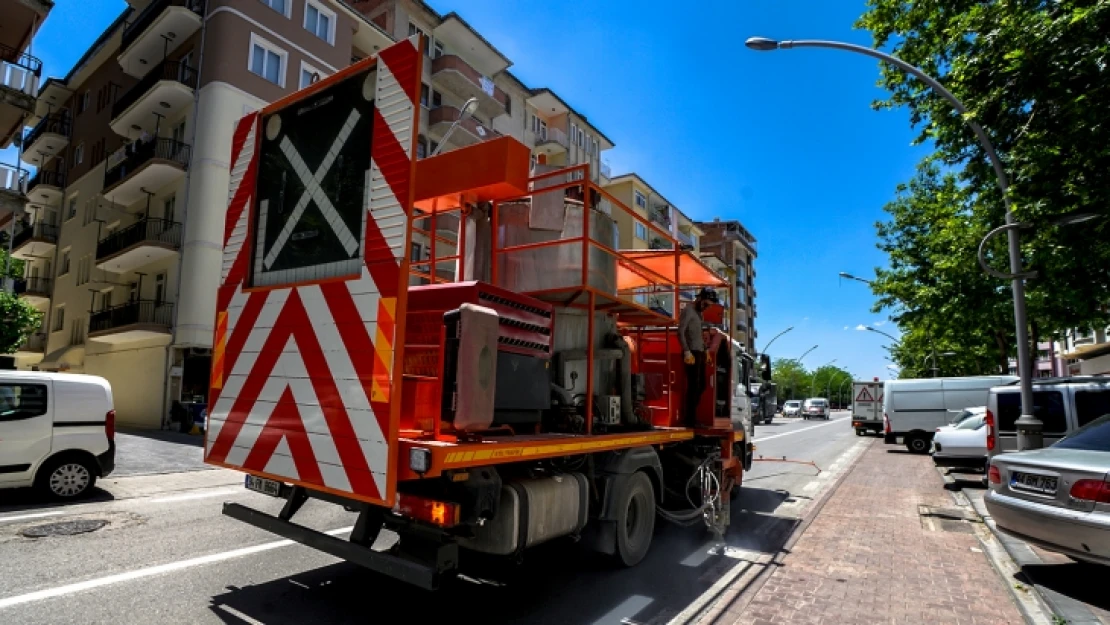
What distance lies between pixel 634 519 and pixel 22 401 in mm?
8144

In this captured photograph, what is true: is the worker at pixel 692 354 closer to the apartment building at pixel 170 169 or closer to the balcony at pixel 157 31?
the apartment building at pixel 170 169

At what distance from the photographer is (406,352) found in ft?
15.3

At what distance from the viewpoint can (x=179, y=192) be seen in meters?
22.3

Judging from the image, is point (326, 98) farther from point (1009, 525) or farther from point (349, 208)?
point (1009, 525)

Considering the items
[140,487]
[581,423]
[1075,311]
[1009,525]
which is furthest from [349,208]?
[1075,311]

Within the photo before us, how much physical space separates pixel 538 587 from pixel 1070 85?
8580mm

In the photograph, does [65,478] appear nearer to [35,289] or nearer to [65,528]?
[65,528]

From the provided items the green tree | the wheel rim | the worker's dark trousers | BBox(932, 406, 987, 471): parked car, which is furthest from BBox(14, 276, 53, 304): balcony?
BBox(932, 406, 987, 471): parked car

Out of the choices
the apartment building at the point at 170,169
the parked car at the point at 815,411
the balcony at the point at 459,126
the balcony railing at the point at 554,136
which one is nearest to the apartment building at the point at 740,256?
the parked car at the point at 815,411

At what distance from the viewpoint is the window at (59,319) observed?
102 ft

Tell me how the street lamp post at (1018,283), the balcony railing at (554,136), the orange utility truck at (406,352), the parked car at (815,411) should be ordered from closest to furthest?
the orange utility truck at (406,352) < the street lamp post at (1018,283) < the balcony railing at (554,136) < the parked car at (815,411)

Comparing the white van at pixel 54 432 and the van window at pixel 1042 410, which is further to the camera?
the van window at pixel 1042 410

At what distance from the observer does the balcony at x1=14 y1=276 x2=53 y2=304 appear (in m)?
32.7

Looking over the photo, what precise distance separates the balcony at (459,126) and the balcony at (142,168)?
10.7 m
